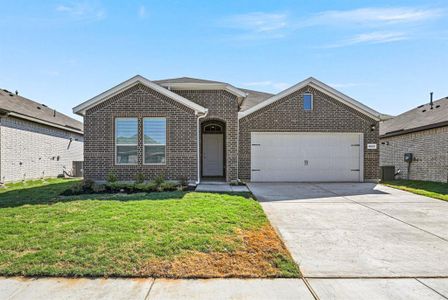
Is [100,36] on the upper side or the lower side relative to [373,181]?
upper

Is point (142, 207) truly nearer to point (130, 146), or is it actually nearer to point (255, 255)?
point (255, 255)

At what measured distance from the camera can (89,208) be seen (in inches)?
285

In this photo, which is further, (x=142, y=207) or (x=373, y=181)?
(x=373, y=181)

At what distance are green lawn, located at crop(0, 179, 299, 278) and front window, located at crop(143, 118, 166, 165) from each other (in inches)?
168

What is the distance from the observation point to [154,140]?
11.8 m

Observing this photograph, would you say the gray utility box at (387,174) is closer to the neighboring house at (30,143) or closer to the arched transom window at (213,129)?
the arched transom window at (213,129)

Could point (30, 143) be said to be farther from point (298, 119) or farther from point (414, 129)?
point (414, 129)

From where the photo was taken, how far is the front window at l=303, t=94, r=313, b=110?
14.2 m

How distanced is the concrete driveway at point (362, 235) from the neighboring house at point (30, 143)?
1170 centimetres

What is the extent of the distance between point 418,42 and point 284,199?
325 inches

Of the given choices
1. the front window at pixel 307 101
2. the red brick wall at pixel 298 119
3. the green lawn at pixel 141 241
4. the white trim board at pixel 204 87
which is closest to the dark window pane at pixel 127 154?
the white trim board at pixel 204 87

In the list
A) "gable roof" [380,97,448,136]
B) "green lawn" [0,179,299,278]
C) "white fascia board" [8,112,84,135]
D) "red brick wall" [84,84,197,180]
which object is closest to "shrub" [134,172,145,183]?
"red brick wall" [84,84,197,180]

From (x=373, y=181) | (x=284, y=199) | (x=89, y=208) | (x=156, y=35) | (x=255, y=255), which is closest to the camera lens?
(x=255, y=255)

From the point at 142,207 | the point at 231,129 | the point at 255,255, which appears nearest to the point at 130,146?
the point at 231,129
